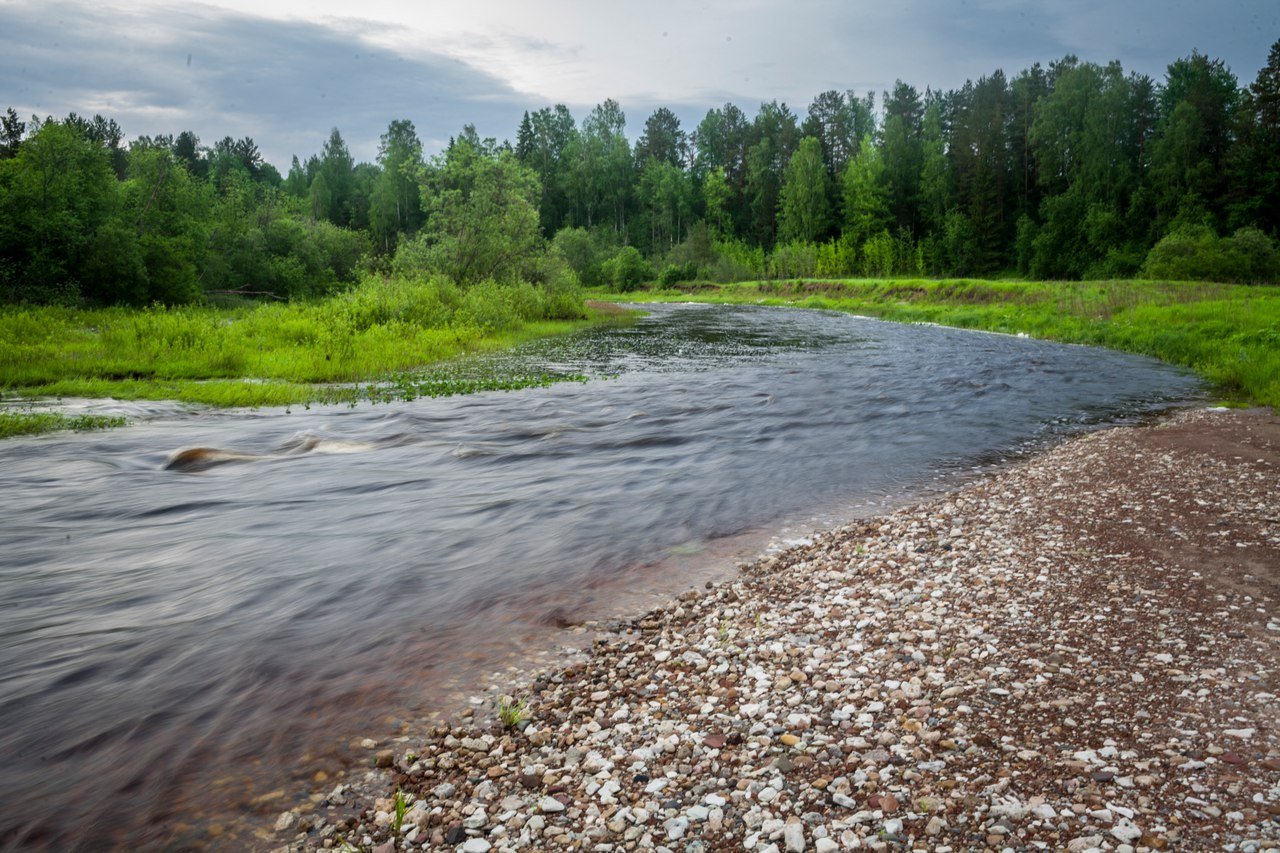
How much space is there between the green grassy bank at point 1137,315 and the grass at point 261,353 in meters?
24.0

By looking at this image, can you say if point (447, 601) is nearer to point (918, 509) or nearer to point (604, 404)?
point (918, 509)

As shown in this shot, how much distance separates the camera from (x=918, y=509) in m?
12.1

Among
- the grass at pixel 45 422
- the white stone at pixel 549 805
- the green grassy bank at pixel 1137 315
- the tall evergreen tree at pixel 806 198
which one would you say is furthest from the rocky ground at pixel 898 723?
the tall evergreen tree at pixel 806 198

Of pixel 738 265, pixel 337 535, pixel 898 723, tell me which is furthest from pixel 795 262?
pixel 898 723

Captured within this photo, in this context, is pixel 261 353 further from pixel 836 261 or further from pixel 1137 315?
pixel 836 261

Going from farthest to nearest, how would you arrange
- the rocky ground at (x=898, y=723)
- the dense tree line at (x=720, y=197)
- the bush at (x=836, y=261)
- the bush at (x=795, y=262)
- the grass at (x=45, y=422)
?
the bush at (x=795, y=262)
the bush at (x=836, y=261)
the dense tree line at (x=720, y=197)
the grass at (x=45, y=422)
the rocky ground at (x=898, y=723)

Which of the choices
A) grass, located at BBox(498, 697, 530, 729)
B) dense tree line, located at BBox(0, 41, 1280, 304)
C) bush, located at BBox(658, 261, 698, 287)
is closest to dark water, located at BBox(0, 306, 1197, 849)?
grass, located at BBox(498, 697, 530, 729)

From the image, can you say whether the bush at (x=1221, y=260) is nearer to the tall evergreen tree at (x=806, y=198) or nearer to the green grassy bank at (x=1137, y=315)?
the green grassy bank at (x=1137, y=315)

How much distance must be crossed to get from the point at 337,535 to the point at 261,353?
733 inches

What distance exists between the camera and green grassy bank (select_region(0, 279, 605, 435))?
21.6m

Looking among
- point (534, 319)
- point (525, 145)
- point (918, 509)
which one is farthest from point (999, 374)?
point (525, 145)

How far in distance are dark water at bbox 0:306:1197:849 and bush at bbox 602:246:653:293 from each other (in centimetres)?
8396

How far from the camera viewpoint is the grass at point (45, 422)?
16.8 m

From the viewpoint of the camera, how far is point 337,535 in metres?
12.0
